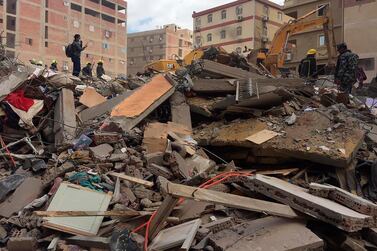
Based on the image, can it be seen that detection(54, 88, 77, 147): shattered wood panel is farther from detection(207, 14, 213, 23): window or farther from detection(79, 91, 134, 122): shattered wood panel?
detection(207, 14, 213, 23): window

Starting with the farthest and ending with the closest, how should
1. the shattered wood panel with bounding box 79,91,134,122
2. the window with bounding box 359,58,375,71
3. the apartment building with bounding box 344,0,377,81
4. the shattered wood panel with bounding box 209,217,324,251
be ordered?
the window with bounding box 359,58,375,71 < the apartment building with bounding box 344,0,377,81 < the shattered wood panel with bounding box 79,91,134,122 < the shattered wood panel with bounding box 209,217,324,251

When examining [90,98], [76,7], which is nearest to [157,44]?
[76,7]

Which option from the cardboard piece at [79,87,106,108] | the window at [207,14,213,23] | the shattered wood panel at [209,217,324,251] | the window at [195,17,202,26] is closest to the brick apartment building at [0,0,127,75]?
the window at [195,17,202,26]

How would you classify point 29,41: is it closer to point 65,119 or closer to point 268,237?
point 65,119

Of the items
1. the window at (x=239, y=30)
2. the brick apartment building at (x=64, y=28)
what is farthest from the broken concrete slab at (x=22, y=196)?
the window at (x=239, y=30)

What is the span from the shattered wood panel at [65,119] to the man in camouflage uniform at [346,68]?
20.4 ft

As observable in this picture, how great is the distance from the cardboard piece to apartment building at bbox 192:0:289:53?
121 feet

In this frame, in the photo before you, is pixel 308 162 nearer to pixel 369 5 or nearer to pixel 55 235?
pixel 55 235

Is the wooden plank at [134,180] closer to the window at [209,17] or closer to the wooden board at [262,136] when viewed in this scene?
the wooden board at [262,136]

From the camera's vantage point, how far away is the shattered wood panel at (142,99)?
19.6 feet

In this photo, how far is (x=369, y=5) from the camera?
24109 mm

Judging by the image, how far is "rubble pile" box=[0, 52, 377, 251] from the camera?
3.43 meters

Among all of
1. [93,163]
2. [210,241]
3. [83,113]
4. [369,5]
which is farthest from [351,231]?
[369,5]

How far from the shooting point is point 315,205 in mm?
3518
